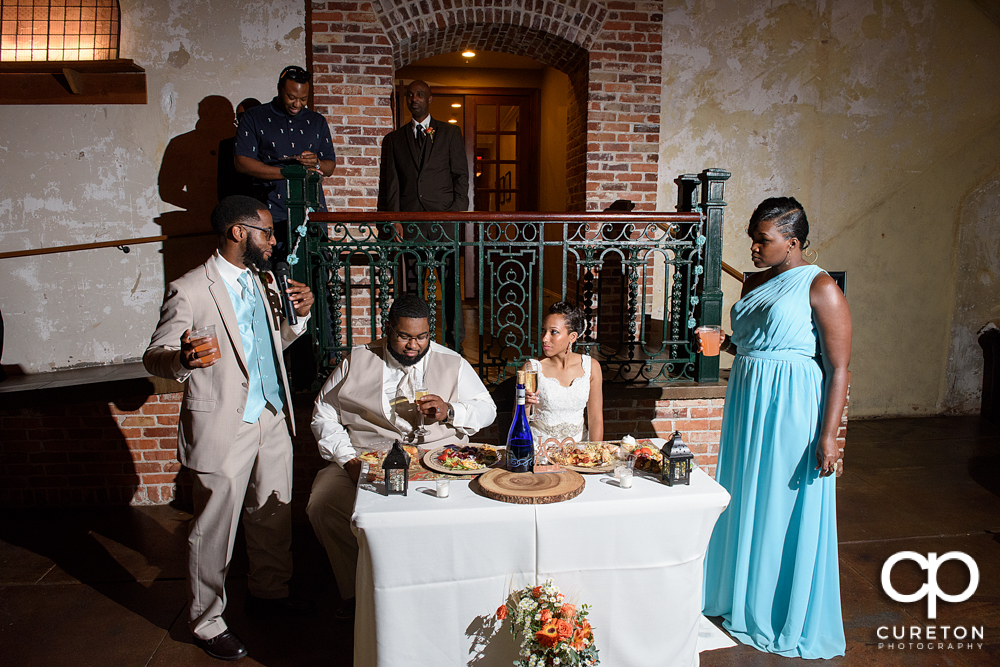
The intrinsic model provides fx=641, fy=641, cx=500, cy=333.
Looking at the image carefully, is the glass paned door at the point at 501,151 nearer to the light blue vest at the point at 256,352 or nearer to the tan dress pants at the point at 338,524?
the light blue vest at the point at 256,352

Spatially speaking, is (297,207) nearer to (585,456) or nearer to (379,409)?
(379,409)

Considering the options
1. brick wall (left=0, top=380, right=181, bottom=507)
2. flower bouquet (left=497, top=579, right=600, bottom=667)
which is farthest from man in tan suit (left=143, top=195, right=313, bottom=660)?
brick wall (left=0, top=380, right=181, bottom=507)

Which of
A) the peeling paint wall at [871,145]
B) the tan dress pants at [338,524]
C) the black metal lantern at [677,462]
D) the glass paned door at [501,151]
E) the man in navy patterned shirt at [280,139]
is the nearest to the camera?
the black metal lantern at [677,462]

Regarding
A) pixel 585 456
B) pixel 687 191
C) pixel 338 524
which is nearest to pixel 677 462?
pixel 585 456

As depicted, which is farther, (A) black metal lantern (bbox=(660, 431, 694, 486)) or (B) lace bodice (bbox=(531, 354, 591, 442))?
(B) lace bodice (bbox=(531, 354, 591, 442))

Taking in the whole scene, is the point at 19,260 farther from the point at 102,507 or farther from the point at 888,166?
the point at 888,166

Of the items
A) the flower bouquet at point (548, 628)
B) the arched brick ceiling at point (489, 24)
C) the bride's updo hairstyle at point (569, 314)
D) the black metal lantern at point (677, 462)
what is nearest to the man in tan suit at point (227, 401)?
the bride's updo hairstyle at point (569, 314)

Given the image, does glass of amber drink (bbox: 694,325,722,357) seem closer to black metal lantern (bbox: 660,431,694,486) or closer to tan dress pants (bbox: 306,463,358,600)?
black metal lantern (bbox: 660,431,694,486)

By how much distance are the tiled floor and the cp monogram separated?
0.04m

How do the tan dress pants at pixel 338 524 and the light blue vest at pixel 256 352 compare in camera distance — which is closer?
the light blue vest at pixel 256 352

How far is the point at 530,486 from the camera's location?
85.7 inches

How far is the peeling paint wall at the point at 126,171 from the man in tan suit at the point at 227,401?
2877mm

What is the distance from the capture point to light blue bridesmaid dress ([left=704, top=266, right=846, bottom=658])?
2.54 m

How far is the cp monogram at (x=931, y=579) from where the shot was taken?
10.0 feet
